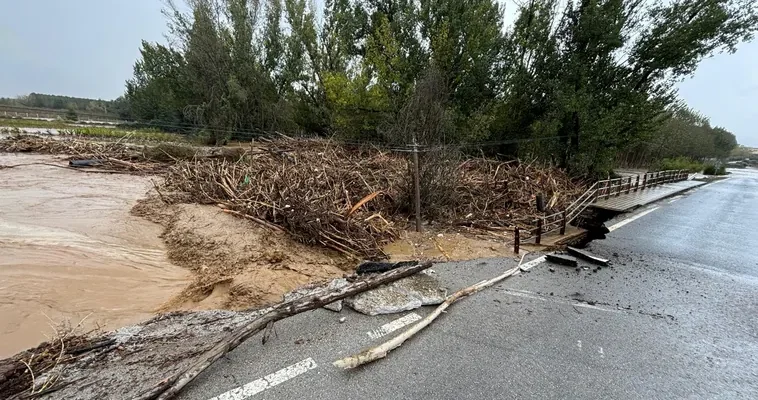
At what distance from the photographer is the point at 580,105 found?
1430cm

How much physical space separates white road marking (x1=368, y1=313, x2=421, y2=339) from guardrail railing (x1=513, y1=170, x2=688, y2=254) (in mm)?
3571

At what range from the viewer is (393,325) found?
3.54m

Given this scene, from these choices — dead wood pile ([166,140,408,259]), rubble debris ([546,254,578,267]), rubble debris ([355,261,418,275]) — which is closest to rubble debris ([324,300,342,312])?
rubble debris ([355,261,418,275])

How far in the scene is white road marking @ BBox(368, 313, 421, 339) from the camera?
3.35 m

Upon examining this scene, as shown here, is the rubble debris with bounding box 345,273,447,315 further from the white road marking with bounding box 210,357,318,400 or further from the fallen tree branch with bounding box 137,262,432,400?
the white road marking with bounding box 210,357,318,400

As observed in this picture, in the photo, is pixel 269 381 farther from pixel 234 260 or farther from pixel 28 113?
pixel 28 113

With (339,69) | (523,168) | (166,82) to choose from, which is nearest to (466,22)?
(523,168)

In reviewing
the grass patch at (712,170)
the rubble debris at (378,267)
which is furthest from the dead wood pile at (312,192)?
the grass patch at (712,170)

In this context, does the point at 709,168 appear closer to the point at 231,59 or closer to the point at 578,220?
the point at 578,220

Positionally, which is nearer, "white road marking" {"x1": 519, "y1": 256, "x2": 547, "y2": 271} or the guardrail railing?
"white road marking" {"x1": 519, "y1": 256, "x2": 547, "y2": 271}

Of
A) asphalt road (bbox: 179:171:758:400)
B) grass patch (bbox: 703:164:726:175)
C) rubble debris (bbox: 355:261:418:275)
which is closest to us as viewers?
asphalt road (bbox: 179:171:758:400)

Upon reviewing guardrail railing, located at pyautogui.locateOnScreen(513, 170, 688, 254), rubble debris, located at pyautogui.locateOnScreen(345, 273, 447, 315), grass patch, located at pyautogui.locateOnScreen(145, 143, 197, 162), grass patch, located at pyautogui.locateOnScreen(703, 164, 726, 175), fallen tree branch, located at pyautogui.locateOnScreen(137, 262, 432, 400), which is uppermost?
grass patch, located at pyautogui.locateOnScreen(703, 164, 726, 175)

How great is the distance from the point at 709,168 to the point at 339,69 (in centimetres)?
4790

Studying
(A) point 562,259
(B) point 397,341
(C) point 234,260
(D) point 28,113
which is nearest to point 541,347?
(B) point 397,341
